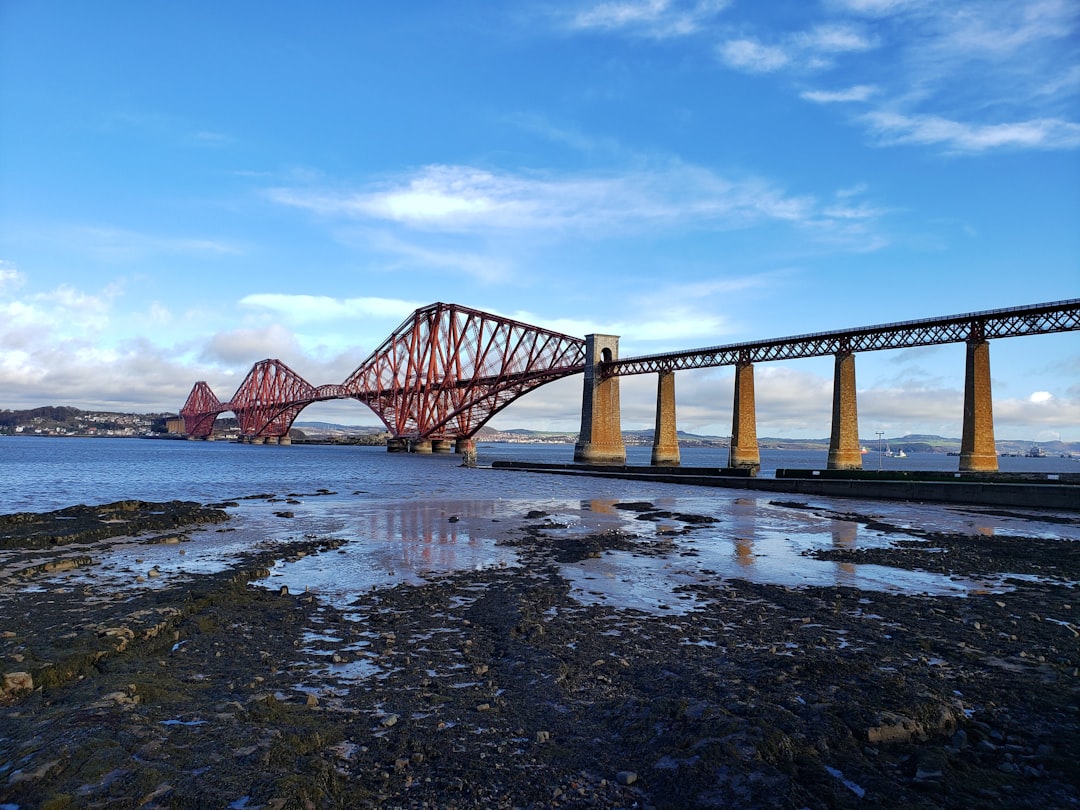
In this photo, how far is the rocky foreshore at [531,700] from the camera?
17.4 feet

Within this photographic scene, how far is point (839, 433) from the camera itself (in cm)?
5778

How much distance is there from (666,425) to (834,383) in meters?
19.0

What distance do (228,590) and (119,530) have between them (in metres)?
11.6

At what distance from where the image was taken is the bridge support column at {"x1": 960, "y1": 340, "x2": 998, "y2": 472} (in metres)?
46.2

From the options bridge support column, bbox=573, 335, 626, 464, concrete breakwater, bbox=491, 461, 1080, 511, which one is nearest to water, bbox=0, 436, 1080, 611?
concrete breakwater, bbox=491, 461, 1080, 511

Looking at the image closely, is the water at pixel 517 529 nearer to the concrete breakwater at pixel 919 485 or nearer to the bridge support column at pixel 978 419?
the concrete breakwater at pixel 919 485

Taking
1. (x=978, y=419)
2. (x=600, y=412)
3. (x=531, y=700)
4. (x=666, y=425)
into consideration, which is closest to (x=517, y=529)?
(x=531, y=700)

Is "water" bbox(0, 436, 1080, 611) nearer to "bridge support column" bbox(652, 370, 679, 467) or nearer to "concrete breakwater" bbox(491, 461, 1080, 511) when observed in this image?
"concrete breakwater" bbox(491, 461, 1080, 511)

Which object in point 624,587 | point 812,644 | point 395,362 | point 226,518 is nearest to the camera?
point 812,644

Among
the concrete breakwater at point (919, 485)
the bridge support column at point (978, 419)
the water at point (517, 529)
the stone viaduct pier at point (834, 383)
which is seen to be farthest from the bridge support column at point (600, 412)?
the bridge support column at point (978, 419)

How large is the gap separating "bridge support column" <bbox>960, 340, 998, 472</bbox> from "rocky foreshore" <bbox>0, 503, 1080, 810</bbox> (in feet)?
128

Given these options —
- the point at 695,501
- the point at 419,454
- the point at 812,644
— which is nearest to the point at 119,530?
the point at 812,644

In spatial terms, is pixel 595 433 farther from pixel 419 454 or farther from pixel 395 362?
pixel 395 362

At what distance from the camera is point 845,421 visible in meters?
58.1
